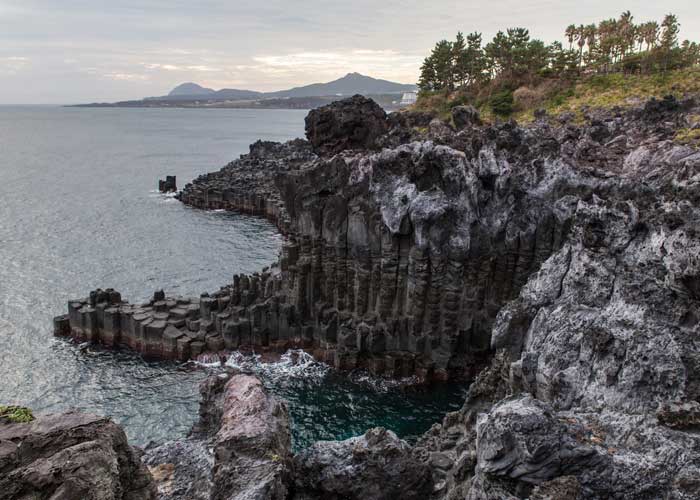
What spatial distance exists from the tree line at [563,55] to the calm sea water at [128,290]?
2348 inches

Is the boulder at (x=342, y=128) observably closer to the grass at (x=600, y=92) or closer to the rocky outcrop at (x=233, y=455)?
the grass at (x=600, y=92)

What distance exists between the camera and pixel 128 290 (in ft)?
163

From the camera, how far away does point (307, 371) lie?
3569 centimetres

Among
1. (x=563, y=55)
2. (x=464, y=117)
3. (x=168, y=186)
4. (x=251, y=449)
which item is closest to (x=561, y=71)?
(x=563, y=55)

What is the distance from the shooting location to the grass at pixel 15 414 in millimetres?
11406

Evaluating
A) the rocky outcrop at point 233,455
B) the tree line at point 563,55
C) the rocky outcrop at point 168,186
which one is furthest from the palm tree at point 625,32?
the rocky outcrop at point 233,455

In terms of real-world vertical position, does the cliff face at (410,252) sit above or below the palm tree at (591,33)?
below

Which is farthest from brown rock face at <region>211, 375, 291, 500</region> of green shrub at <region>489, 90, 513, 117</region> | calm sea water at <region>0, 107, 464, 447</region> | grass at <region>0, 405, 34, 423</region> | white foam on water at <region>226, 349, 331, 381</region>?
green shrub at <region>489, 90, 513, 117</region>

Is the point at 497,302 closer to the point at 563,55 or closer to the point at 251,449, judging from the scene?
the point at 251,449

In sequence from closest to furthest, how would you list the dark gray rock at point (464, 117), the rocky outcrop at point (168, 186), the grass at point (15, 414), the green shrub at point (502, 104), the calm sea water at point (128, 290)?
1. the grass at point (15, 414)
2. the calm sea water at point (128, 290)
3. the dark gray rock at point (464, 117)
4. the green shrub at point (502, 104)
5. the rocky outcrop at point (168, 186)

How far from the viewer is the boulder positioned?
66312mm

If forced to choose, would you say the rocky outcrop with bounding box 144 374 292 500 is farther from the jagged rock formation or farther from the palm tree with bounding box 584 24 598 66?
the palm tree with bounding box 584 24 598 66

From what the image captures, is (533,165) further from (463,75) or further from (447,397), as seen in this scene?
(463,75)

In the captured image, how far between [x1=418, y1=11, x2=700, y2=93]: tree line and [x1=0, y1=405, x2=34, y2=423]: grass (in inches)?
4098
